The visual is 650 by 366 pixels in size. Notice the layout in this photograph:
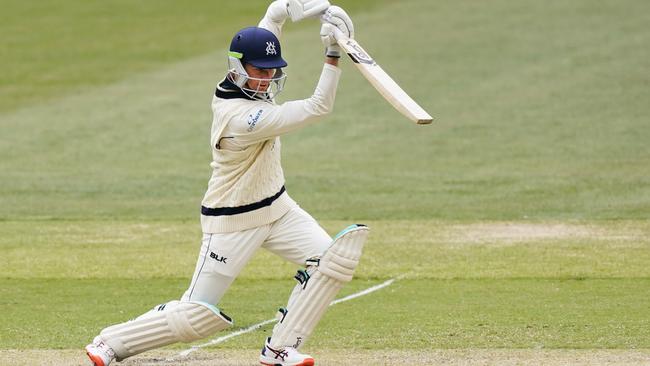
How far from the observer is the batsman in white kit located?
22.0ft

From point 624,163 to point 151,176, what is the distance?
21.8 ft

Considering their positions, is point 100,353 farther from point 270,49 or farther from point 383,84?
point 383,84

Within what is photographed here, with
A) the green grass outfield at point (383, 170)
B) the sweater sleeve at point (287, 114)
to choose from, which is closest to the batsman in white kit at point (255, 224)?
the sweater sleeve at point (287, 114)

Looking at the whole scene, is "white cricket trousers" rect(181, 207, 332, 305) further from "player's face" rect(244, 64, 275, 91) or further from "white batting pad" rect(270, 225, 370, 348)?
"player's face" rect(244, 64, 275, 91)

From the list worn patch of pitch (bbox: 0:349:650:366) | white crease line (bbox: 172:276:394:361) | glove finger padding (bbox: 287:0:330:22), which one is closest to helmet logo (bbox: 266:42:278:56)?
glove finger padding (bbox: 287:0:330:22)

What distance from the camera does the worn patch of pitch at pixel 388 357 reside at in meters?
7.03

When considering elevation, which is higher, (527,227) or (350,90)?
(527,227)

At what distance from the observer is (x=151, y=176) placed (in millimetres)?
16484

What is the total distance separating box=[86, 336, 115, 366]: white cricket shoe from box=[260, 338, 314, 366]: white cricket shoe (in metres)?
0.90

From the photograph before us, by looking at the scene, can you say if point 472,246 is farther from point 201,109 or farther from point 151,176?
point 201,109

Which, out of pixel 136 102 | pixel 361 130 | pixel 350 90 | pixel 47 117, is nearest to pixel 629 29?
pixel 350 90

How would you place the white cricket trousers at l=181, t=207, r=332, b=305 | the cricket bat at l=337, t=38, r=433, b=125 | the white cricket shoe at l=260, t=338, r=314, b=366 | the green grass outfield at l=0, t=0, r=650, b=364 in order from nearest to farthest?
the cricket bat at l=337, t=38, r=433, b=125, the white cricket shoe at l=260, t=338, r=314, b=366, the white cricket trousers at l=181, t=207, r=332, b=305, the green grass outfield at l=0, t=0, r=650, b=364

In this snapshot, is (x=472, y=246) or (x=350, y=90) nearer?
(x=472, y=246)

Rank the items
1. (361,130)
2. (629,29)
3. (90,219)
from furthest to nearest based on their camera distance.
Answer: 1. (629,29)
2. (361,130)
3. (90,219)
